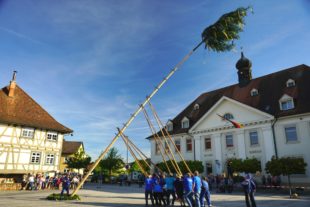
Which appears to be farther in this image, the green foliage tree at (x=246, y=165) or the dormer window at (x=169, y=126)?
the dormer window at (x=169, y=126)

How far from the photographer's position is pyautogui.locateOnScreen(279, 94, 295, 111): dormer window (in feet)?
85.4

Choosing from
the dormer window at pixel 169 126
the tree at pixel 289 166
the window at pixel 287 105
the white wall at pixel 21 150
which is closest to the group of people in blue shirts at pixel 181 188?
the tree at pixel 289 166

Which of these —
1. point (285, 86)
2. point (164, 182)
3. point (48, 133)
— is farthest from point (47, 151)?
point (285, 86)

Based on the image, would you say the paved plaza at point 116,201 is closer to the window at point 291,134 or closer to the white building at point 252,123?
the window at point 291,134

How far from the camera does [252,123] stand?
28109 mm

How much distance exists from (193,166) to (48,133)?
1742cm

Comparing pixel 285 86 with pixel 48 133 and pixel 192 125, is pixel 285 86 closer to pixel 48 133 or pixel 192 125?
pixel 192 125

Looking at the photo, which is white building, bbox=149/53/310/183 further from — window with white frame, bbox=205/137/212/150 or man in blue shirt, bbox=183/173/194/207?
man in blue shirt, bbox=183/173/194/207

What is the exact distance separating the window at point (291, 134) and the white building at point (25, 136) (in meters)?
24.1

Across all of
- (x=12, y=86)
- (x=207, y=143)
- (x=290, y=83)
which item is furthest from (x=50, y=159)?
(x=290, y=83)

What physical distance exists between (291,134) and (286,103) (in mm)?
3330

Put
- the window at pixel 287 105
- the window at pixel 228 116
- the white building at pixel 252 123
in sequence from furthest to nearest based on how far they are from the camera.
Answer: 1. the window at pixel 228 116
2. the window at pixel 287 105
3. the white building at pixel 252 123

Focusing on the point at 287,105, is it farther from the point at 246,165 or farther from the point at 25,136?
the point at 25,136

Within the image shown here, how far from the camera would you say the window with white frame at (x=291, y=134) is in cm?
2493
